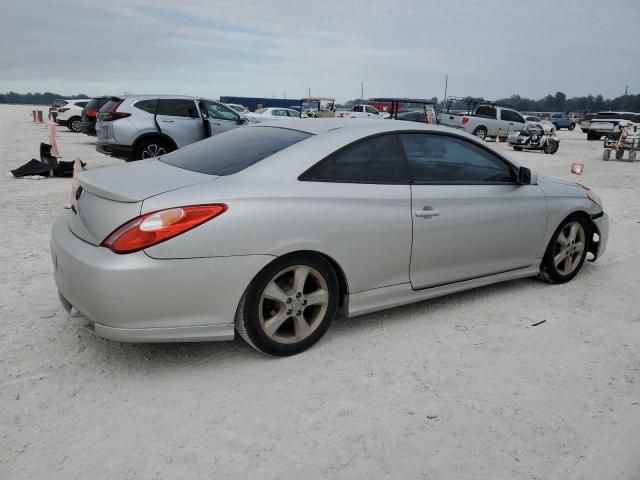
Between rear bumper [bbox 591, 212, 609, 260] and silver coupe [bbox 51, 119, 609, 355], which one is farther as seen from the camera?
rear bumper [bbox 591, 212, 609, 260]

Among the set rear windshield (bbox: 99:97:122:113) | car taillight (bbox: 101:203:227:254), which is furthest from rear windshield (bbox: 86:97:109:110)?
car taillight (bbox: 101:203:227:254)

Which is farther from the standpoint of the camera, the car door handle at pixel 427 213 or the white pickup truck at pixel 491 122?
the white pickup truck at pixel 491 122

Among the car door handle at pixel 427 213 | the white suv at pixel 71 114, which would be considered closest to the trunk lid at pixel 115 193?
the car door handle at pixel 427 213

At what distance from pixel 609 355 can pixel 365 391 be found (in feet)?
5.59

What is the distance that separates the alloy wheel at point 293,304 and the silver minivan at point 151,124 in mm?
8370

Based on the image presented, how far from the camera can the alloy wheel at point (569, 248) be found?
4.78 m

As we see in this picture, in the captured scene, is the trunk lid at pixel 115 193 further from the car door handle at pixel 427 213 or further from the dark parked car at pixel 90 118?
the dark parked car at pixel 90 118

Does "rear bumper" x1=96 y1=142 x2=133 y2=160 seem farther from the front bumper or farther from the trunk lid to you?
the front bumper

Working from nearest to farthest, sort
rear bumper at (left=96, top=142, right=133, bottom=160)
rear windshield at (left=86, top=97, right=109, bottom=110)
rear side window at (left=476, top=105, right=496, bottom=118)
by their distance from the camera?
1. rear bumper at (left=96, top=142, right=133, bottom=160)
2. rear windshield at (left=86, top=97, right=109, bottom=110)
3. rear side window at (left=476, top=105, right=496, bottom=118)

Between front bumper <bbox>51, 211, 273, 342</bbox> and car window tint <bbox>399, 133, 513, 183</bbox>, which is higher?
car window tint <bbox>399, 133, 513, 183</bbox>

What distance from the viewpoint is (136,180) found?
3.23 metres

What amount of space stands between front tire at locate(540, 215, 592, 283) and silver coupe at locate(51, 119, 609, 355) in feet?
0.90

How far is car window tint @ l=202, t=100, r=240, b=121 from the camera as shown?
37.8 feet

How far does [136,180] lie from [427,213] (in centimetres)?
192
